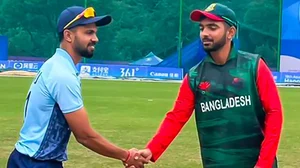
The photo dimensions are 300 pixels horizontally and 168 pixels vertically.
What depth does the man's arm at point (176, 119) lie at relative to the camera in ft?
16.8

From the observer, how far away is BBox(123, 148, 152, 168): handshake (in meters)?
5.46

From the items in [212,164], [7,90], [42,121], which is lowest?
[7,90]

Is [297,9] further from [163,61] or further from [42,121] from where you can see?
[42,121]

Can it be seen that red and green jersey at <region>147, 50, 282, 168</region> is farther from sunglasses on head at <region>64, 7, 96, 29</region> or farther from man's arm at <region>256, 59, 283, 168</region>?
sunglasses on head at <region>64, 7, 96, 29</region>

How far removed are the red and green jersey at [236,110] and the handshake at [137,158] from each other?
57cm

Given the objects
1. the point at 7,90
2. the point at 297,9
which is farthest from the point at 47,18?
the point at 7,90

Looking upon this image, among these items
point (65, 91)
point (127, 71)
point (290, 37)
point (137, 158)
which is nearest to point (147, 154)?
point (137, 158)

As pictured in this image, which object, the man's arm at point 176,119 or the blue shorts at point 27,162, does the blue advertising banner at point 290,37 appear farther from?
the blue shorts at point 27,162

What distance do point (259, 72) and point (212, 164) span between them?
2.71ft

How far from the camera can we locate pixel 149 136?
1423cm

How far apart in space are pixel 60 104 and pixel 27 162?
22.7 inches

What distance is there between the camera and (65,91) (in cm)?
470

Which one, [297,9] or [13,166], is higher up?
[13,166]

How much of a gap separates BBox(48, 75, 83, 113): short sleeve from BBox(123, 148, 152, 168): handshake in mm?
945
